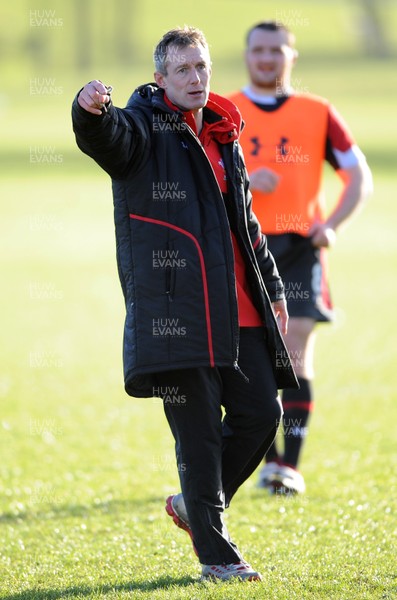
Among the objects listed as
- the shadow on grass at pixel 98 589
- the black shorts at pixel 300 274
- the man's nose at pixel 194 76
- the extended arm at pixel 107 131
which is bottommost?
the shadow on grass at pixel 98 589

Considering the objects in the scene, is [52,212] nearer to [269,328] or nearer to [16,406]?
[16,406]

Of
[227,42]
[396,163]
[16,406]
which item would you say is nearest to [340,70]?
[227,42]

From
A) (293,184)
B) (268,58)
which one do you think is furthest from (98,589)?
(268,58)

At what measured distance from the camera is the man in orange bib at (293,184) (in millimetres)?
7090

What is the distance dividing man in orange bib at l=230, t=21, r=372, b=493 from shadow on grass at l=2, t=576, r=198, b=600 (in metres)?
2.19

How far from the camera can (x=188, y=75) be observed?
4.66 meters

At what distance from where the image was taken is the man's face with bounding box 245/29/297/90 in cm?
712

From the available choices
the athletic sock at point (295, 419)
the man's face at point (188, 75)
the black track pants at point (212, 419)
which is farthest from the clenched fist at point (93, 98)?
the athletic sock at point (295, 419)

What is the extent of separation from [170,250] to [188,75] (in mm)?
710

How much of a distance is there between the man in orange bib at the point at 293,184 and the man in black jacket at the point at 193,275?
2.16 metres

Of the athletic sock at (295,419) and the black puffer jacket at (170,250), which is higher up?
the black puffer jacket at (170,250)

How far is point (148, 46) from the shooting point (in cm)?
9431

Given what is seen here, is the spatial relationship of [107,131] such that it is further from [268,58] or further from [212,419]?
[268,58]

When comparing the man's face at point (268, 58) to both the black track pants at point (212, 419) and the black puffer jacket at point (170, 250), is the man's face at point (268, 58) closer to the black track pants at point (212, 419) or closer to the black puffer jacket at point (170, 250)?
the black puffer jacket at point (170, 250)
